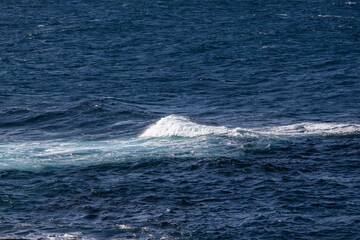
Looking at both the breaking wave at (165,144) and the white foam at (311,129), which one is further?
the white foam at (311,129)

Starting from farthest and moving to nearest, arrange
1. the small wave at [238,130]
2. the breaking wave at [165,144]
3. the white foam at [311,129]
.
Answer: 1. the small wave at [238,130]
2. the white foam at [311,129]
3. the breaking wave at [165,144]

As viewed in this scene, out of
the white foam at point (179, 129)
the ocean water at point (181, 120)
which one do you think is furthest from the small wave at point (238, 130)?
the ocean water at point (181, 120)

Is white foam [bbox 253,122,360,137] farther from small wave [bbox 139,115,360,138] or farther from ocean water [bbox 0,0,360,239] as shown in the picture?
ocean water [bbox 0,0,360,239]

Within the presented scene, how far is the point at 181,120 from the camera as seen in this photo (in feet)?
169

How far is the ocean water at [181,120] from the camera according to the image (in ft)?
104

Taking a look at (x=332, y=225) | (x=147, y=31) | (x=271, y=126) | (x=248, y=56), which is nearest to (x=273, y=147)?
(x=271, y=126)

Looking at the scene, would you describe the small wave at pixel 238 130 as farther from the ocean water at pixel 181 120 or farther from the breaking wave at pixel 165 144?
the ocean water at pixel 181 120

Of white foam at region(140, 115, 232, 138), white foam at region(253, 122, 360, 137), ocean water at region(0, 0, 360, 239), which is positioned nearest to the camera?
ocean water at region(0, 0, 360, 239)

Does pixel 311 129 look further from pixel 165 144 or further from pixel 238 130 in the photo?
pixel 165 144

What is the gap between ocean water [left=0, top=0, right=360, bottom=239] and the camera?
31625 millimetres

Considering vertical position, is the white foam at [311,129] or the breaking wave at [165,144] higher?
the breaking wave at [165,144]

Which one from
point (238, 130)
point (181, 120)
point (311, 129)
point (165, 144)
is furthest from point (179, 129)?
point (311, 129)

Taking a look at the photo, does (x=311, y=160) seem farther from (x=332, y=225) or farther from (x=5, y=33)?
(x=5, y=33)

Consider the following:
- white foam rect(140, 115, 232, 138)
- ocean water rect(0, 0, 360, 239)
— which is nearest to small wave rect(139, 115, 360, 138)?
white foam rect(140, 115, 232, 138)
